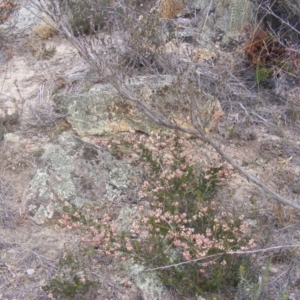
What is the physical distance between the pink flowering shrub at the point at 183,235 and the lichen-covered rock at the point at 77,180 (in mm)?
454

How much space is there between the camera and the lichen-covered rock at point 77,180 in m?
3.50

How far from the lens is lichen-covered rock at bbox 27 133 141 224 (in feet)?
11.5

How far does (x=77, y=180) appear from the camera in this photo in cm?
358

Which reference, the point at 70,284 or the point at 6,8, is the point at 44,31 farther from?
the point at 70,284

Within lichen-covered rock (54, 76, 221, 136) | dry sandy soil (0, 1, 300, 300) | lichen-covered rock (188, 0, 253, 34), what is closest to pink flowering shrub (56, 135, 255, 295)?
dry sandy soil (0, 1, 300, 300)

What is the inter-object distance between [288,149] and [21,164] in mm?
1990

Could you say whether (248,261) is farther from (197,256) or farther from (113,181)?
(113,181)

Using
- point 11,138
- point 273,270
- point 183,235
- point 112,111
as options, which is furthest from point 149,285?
point 11,138

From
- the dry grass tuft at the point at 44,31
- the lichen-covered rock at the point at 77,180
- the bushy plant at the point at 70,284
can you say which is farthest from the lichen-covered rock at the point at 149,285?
the dry grass tuft at the point at 44,31

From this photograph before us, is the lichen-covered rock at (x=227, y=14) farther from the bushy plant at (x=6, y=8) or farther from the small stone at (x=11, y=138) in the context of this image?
the bushy plant at (x=6, y=8)

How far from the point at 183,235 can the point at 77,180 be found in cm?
112

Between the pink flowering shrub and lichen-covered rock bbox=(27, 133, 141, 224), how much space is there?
0.45 m

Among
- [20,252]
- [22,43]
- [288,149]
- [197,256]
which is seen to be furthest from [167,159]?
[22,43]

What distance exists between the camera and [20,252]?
3.26 metres
